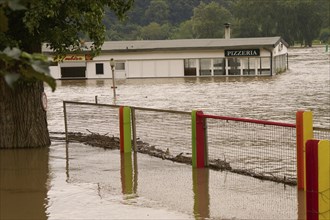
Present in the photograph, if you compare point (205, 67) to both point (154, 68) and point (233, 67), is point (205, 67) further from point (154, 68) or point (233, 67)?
point (154, 68)

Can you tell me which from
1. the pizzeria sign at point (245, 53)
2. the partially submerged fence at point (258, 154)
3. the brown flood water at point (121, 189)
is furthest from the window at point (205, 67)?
the partially submerged fence at point (258, 154)

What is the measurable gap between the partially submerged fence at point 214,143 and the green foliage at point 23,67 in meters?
7.60

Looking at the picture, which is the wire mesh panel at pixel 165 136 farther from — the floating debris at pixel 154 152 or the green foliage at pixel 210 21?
the green foliage at pixel 210 21

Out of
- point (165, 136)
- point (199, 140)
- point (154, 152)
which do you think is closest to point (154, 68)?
point (165, 136)

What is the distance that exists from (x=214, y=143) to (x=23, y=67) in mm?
13232

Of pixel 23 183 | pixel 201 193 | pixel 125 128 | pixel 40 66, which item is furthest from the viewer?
pixel 125 128

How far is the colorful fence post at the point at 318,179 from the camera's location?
26.2 feet

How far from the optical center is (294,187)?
1156 cm

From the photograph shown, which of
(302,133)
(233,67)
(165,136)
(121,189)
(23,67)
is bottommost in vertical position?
(233,67)

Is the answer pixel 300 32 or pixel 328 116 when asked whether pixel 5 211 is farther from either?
pixel 300 32

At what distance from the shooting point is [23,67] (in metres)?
3.73

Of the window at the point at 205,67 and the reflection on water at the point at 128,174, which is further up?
the reflection on water at the point at 128,174

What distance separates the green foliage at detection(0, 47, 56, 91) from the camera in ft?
11.4

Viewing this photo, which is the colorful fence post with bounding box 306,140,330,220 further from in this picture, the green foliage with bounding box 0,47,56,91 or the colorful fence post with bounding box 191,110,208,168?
the colorful fence post with bounding box 191,110,208,168
